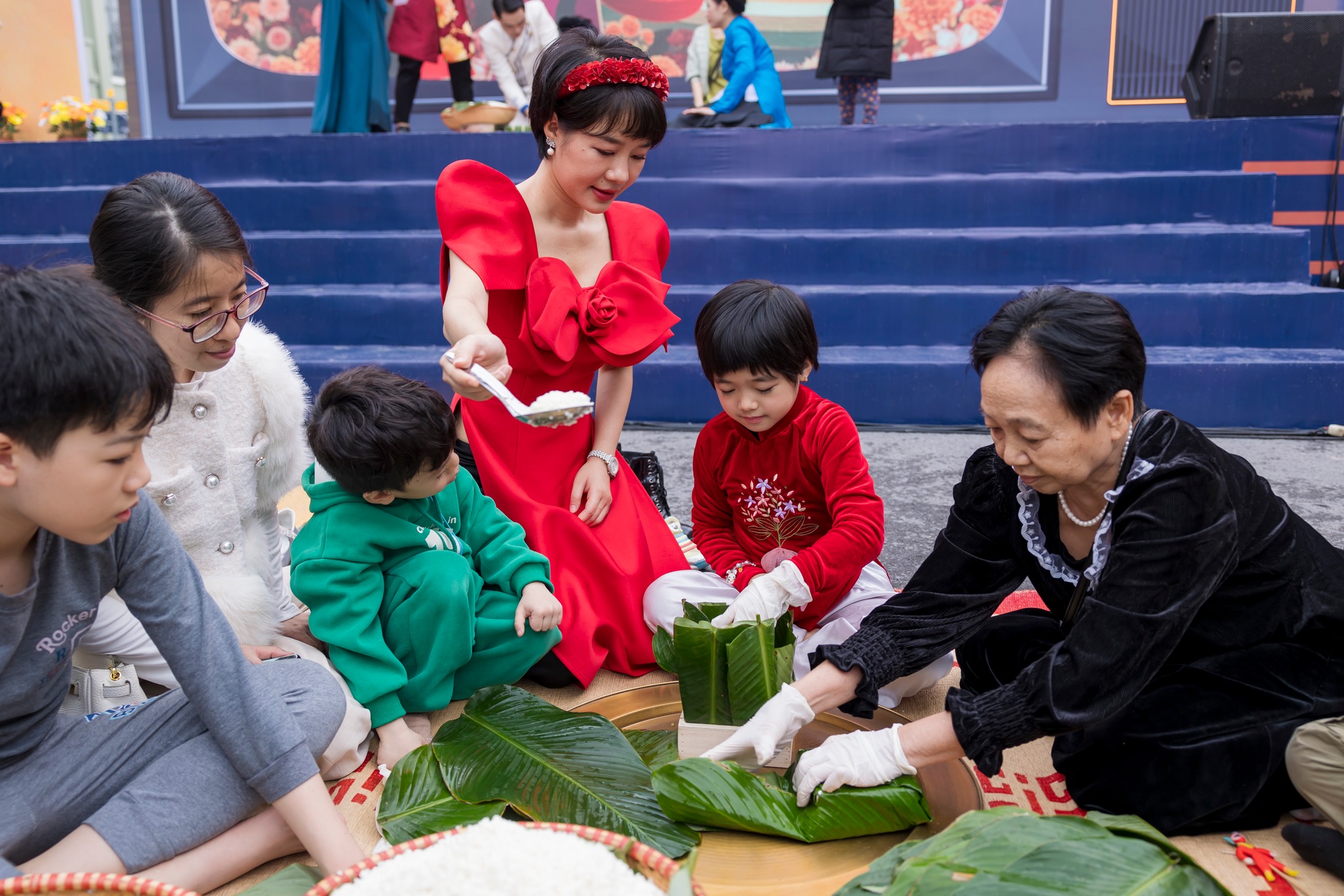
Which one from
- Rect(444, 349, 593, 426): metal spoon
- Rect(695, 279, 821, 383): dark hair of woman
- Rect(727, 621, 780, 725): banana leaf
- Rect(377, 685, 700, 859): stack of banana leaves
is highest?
Rect(695, 279, 821, 383): dark hair of woman

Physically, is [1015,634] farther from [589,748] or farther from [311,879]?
[311,879]

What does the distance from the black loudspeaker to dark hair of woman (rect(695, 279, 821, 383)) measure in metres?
4.82

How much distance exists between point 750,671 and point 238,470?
3.44 ft

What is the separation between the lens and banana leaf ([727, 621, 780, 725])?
1.54 meters

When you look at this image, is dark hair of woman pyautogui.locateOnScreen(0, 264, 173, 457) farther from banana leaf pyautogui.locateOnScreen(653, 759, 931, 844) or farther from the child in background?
the child in background

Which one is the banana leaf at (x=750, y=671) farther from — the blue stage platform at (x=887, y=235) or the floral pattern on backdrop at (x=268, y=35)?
the floral pattern on backdrop at (x=268, y=35)

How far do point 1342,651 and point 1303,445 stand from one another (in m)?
2.81

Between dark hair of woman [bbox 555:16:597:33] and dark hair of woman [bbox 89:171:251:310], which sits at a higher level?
dark hair of woman [bbox 555:16:597:33]

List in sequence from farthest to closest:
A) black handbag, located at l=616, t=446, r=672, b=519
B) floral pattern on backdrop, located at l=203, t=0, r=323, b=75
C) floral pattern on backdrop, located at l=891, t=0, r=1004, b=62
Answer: floral pattern on backdrop, located at l=203, t=0, r=323, b=75 → floral pattern on backdrop, located at l=891, t=0, r=1004, b=62 → black handbag, located at l=616, t=446, r=672, b=519

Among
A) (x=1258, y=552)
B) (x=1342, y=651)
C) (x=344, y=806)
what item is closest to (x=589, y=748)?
(x=344, y=806)

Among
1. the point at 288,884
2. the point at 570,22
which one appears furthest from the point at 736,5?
the point at 288,884

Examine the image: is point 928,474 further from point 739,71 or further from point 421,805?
point 739,71

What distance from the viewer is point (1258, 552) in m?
1.47

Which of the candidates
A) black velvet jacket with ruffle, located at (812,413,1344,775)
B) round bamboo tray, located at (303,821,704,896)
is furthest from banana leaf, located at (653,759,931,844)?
round bamboo tray, located at (303,821,704,896)
